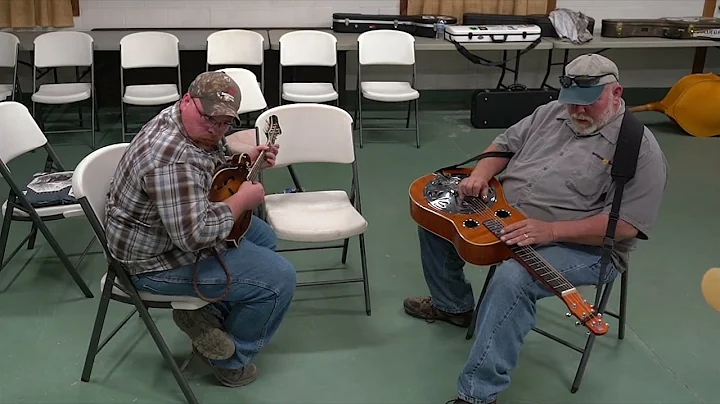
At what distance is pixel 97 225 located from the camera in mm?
2100

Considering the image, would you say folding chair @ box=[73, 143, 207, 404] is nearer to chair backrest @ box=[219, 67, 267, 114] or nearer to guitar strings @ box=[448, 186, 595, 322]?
guitar strings @ box=[448, 186, 595, 322]

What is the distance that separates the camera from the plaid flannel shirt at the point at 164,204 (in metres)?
1.93

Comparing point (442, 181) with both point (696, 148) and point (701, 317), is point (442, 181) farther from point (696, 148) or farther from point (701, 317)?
point (696, 148)

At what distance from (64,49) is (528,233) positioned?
4.10 meters

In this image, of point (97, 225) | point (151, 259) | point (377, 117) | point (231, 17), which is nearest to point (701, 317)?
point (151, 259)

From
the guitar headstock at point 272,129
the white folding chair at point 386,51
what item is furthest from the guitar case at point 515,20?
the guitar headstock at point 272,129

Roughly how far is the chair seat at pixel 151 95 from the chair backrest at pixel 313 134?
80.4 inches

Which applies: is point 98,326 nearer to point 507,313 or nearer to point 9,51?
point 507,313

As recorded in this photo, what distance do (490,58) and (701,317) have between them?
3.66 metres

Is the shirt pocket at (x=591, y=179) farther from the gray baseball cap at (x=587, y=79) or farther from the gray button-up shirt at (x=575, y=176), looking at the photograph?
the gray baseball cap at (x=587, y=79)

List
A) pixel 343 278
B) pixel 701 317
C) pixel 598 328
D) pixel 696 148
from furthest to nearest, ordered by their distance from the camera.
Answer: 1. pixel 696 148
2. pixel 343 278
3. pixel 701 317
4. pixel 598 328

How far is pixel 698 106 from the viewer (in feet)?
17.2

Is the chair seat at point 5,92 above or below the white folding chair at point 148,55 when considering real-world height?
below

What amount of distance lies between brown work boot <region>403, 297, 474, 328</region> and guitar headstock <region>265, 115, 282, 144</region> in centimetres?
90
